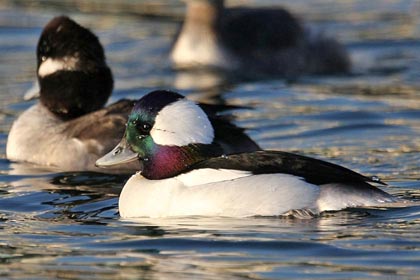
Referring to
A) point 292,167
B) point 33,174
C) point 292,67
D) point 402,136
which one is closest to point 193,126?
point 292,167

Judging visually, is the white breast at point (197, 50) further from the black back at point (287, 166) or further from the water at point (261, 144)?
the black back at point (287, 166)

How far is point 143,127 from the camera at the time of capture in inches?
394

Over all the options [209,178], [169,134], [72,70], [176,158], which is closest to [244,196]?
[209,178]

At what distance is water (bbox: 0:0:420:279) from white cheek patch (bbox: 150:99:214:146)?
686mm

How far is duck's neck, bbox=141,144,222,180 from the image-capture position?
9812mm

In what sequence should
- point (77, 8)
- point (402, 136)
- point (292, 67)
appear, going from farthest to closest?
point (77, 8) → point (292, 67) → point (402, 136)

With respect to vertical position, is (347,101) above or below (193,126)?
below

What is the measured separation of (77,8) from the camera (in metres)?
20.4

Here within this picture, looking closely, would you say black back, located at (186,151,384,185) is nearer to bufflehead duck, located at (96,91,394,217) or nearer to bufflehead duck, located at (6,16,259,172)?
bufflehead duck, located at (96,91,394,217)

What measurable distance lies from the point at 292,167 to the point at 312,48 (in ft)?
28.0

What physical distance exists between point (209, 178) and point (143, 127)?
2.92 ft

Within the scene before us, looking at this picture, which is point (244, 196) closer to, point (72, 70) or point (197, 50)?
point (72, 70)

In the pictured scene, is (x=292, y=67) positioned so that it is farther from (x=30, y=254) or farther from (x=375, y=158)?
(x=30, y=254)

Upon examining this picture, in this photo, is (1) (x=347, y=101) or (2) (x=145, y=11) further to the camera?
(2) (x=145, y=11)
